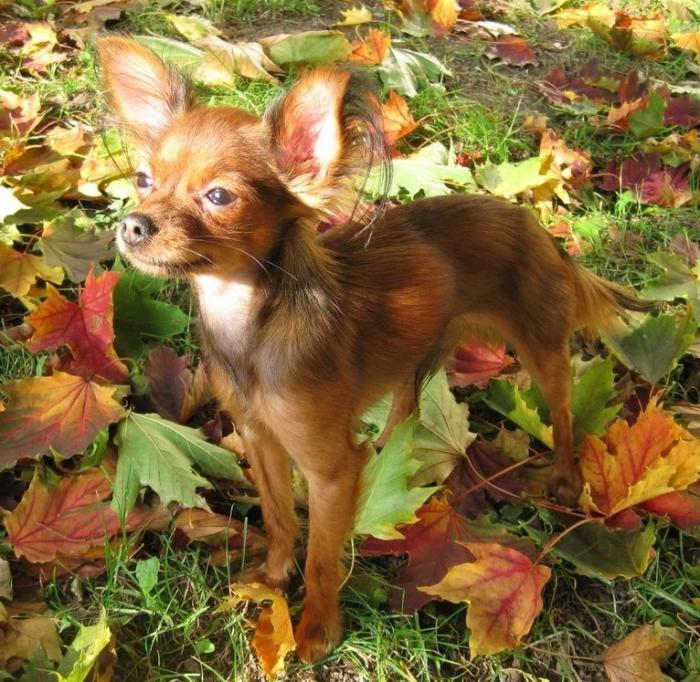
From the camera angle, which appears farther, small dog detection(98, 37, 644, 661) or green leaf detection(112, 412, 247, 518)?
green leaf detection(112, 412, 247, 518)

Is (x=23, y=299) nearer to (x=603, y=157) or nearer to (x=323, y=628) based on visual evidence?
(x=323, y=628)

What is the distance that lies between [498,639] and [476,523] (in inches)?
15.5

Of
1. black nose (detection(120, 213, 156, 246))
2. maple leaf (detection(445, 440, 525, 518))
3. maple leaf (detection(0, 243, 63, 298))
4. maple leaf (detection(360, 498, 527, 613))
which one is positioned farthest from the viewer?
maple leaf (detection(0, 243, 63, 298))

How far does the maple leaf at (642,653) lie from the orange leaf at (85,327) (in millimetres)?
1543

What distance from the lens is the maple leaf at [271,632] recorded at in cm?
179

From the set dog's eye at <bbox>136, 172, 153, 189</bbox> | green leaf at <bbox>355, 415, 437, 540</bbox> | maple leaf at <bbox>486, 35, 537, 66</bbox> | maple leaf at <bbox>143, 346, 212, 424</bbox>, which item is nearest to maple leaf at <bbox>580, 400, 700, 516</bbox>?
green leaf at <bbox>355, 415, 437, 540</bbox>

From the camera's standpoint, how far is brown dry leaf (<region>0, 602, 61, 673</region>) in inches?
68.0

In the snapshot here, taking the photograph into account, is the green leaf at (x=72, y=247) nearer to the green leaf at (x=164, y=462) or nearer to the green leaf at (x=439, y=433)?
the green leaf at (x=164, y=462)

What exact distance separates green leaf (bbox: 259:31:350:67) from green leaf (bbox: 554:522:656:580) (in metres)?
2.39

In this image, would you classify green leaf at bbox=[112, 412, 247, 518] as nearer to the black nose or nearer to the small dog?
the small dog

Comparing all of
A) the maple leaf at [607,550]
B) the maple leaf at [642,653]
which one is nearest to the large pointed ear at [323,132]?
the maple leaf at [607,550]

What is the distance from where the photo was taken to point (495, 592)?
1.82 meters

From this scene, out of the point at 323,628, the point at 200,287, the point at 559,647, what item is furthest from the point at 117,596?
the point at 559,647

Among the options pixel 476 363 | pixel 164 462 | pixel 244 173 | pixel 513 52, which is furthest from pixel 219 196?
pixel 513 52
